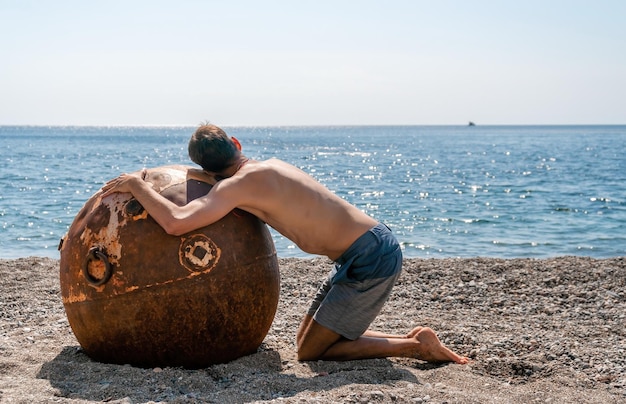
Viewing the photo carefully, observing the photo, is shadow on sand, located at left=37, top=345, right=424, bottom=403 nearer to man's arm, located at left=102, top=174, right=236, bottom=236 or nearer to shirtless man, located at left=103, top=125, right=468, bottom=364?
shirtless man, located at left=103, top=125, right=468, bottom=364

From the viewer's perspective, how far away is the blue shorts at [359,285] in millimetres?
5711

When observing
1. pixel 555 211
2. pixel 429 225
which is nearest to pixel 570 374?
pixel 429 225

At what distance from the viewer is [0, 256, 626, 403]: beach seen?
16.1 feet

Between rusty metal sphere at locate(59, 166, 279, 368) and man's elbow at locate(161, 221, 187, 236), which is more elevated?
man's elbow at locate(161, 221, 187, 236)

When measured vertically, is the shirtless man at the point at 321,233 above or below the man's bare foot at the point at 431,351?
above

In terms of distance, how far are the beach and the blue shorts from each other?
346mm

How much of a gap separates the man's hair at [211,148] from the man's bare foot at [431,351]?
83.2 inches

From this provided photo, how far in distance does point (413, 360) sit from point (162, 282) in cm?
221

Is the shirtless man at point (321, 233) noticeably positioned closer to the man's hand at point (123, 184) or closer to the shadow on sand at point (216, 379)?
the man's hand at point (123, 184)

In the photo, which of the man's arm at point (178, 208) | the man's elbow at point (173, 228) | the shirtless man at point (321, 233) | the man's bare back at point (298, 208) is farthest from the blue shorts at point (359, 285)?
the man's elbow at point (173, 228)

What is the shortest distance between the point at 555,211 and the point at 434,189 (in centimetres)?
783

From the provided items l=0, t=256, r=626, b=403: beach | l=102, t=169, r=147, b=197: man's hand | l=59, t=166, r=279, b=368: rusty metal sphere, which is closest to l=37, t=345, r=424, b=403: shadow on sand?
l=0, t=256, r=626, b=403: beach

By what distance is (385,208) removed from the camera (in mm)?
21875

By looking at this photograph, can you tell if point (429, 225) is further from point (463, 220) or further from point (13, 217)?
point (13, 217)
